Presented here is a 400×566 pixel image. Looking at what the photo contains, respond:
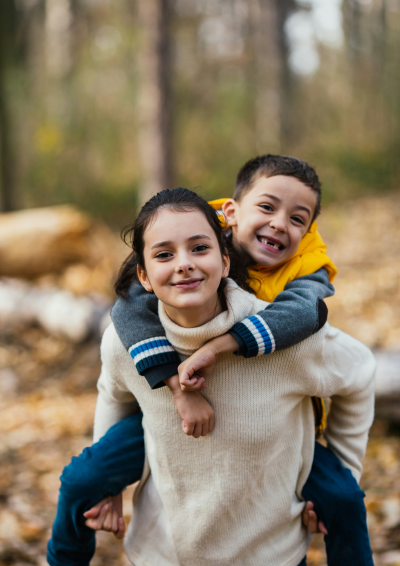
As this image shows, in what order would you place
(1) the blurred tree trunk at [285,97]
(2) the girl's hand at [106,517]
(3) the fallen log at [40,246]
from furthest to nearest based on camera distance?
1. (1) the blurred tree trunk at [285,97]
2. (3) the fallen log at [40,246]
3. (2) the girl's hand at [106,517]

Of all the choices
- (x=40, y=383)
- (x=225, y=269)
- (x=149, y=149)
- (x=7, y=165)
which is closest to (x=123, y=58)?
(x=7, y=165)

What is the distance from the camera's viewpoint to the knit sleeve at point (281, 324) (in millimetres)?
1326

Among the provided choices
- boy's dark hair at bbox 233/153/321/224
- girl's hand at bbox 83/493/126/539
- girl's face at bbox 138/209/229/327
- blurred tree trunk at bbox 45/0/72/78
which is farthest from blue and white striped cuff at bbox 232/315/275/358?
blurred tree trunk at bbox 45/0/72/78

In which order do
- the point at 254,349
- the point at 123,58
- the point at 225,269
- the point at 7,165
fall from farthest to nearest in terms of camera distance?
1. the point at 123,58
2. the point at 7,165
3. the point at 225,269
4. the point at 254,349

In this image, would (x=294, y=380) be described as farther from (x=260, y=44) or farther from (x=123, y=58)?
(x=123, y=58)

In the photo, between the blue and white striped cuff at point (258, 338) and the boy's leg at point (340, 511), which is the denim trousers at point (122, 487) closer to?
the boy's leg at point (340, 511)

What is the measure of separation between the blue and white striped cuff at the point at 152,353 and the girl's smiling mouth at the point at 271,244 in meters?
0.43

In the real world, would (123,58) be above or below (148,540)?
above

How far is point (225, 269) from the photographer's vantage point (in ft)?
4.81

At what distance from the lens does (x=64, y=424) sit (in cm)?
419

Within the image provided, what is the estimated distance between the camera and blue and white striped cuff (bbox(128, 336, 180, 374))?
1387 millimetres

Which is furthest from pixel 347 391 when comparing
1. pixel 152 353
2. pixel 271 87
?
pixel 271 87

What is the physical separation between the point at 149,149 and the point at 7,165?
447cm

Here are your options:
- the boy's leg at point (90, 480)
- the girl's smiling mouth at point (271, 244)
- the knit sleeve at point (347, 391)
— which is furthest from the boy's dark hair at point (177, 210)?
the boy's leg at point (90, 480)
